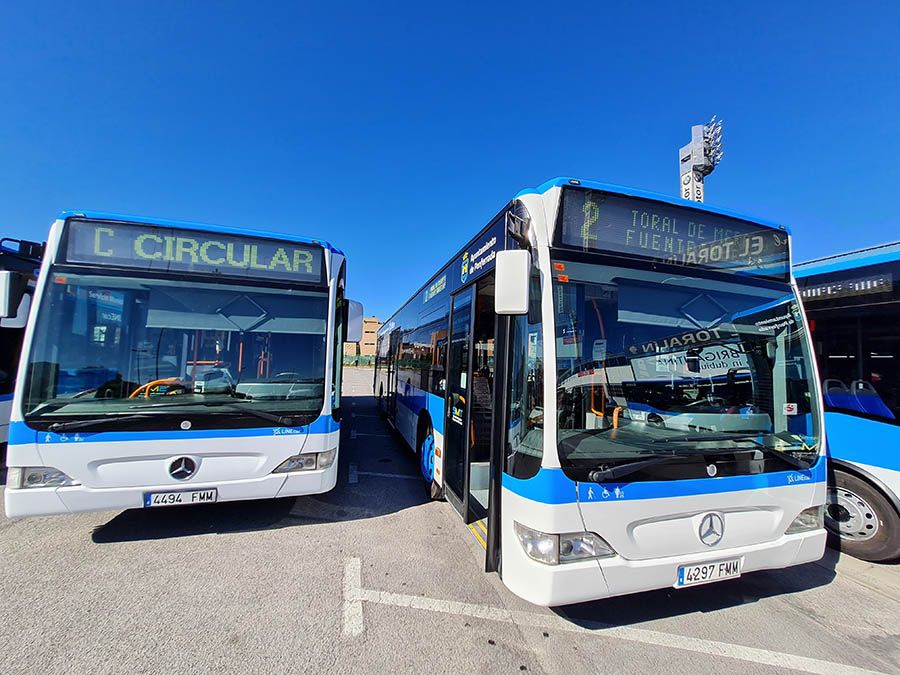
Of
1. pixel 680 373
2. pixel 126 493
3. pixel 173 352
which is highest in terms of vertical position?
pixel 173 352

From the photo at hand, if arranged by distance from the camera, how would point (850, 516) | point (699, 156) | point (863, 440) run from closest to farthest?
point (863, 440) < point (850, 516) < point (699, 156)

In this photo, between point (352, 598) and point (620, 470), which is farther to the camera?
point (352, 598)

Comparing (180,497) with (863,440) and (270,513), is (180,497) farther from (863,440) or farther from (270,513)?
A: (863,440)

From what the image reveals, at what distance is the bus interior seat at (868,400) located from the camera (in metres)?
3.88

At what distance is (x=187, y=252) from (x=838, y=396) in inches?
272

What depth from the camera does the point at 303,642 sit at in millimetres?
2574

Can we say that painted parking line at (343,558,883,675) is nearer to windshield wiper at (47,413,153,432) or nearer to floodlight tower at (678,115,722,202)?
windshield wiper at (47,413,153,432)

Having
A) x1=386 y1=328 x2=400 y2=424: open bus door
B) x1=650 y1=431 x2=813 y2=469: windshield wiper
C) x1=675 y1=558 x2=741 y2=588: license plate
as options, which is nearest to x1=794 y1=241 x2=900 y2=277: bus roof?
x1=650 y1=431 x2=813 y2=469: windshield wiper

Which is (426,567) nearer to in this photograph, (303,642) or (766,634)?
(303,642)

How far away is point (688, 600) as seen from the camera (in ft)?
10.2

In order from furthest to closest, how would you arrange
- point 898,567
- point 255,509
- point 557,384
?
1. point 255,509
2. point 898,567
3. point 557,384

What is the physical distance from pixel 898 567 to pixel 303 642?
539cm

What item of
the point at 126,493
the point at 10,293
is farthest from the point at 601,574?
the point at 10,293

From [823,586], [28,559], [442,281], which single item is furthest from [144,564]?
[823,586]
